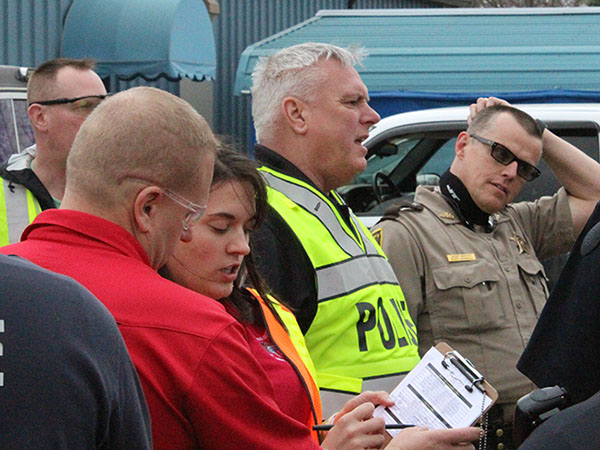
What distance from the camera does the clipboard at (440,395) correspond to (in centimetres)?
230

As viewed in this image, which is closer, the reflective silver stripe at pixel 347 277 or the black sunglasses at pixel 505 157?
the reflective silver stripe at pixel 347 277

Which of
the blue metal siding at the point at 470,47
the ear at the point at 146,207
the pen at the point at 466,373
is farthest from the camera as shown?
the blue metal siding at the point at 470,47

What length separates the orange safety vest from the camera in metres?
2.05

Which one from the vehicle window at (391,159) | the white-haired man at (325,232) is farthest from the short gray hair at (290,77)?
the vehicle window at (391,159)

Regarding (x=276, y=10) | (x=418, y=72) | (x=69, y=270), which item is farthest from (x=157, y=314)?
(x=276, y=10)

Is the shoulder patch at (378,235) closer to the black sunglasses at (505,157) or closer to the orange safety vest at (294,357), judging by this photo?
the black sunglasses at (505,157)

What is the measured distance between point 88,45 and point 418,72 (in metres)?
3.72

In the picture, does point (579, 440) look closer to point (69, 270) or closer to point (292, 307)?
point (69, 270)

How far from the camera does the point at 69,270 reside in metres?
1.58

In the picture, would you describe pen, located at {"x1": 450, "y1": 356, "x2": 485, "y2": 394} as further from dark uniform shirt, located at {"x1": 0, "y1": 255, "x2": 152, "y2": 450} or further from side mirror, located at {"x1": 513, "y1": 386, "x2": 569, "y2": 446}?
dark uniform shirt, located at {"x1": 0, "y1": 255, "x2": 152, "y2": 450}

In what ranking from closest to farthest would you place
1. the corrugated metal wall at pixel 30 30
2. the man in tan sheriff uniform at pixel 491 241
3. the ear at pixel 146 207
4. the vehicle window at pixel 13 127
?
the ear at pixel 146 207
the man in tan sheriff uniform at pixel 491 241
the vehicle window at pixel 13 127
the corrugated metal wall at pixel 30 30

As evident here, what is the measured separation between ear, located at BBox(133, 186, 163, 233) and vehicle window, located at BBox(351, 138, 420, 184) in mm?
3948

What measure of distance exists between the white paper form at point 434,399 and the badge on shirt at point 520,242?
1221 millimetres

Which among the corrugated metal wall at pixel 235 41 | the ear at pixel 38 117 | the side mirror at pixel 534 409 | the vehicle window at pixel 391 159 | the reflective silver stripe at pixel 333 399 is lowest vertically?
the corrugated metal wall at pixel 235 41
